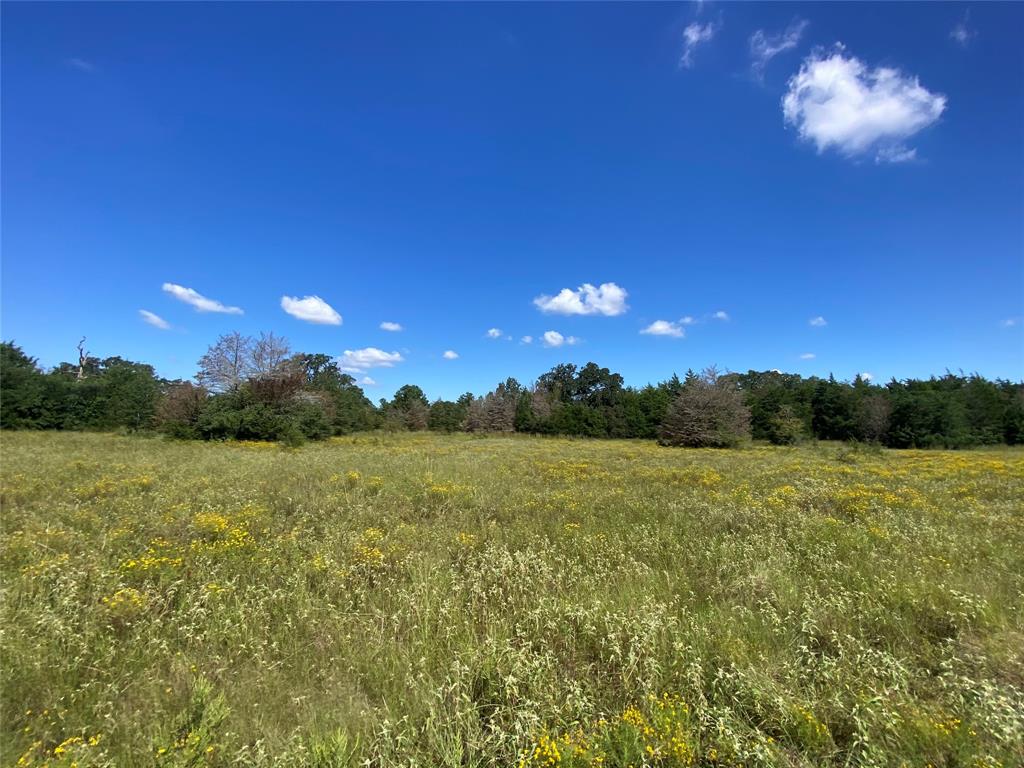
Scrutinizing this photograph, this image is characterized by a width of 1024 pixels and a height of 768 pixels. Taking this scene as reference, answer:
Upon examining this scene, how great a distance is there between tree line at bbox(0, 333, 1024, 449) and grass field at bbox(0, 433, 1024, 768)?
24.1 metres

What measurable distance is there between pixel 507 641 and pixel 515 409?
6275 cm

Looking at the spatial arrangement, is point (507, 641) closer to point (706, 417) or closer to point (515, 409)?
point (706, 417)

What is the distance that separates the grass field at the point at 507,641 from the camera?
250 centimetres

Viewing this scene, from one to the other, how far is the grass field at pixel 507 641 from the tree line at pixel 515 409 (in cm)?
2412

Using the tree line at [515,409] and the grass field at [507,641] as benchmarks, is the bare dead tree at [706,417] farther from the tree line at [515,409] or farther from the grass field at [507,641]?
the grass field at [507,641]

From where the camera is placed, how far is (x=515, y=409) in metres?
66.1

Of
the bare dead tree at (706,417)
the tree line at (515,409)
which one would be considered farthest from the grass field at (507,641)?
the bare dead tree at (706,417)

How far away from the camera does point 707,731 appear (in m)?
2.61

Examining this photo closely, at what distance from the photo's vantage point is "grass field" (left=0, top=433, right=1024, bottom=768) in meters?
2.50

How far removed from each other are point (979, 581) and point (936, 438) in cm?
5257

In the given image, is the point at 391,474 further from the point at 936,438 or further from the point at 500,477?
the point at 936,438

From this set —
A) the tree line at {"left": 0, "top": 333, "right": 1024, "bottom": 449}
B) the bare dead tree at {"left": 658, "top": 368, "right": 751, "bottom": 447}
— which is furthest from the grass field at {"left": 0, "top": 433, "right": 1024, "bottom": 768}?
the bare dead tree at {"left": 658, "top": 368, "right": 751, "bottom": 447}

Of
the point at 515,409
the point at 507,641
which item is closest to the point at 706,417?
the point at 515,409

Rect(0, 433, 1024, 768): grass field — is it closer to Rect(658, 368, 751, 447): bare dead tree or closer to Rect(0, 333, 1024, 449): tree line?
Rect(0, 333, 1024, 449): tree line
